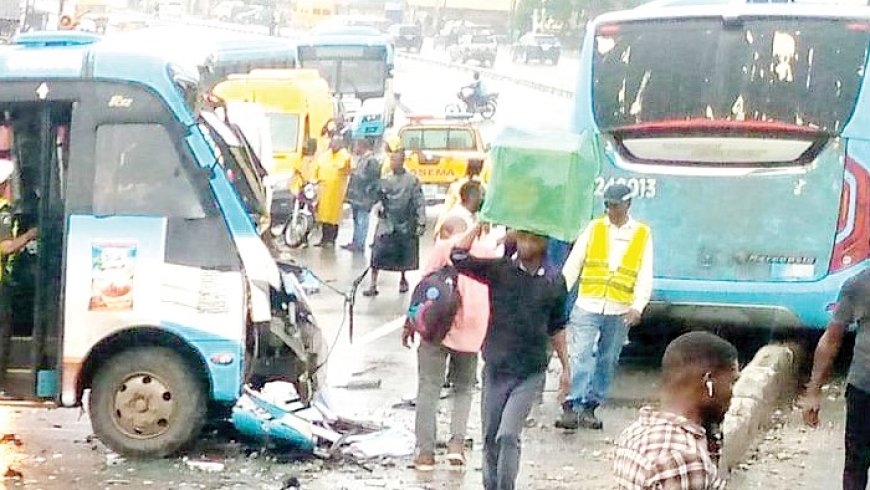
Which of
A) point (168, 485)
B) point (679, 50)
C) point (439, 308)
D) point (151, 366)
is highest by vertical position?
point (679, 50)

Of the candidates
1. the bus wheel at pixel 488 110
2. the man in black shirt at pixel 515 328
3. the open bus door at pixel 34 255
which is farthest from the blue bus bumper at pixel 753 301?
the bus wheel at pixel 488 110

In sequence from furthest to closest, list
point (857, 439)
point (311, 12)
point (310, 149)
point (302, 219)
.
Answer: point (311, 12), point (310, 149), point (302, 219), point (857, 439)

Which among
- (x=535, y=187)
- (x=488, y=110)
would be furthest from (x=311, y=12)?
(x=535, y=187)

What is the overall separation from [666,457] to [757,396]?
5.51 m

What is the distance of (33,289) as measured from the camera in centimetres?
878

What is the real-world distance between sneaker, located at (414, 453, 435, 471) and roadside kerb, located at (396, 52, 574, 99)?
4142cm

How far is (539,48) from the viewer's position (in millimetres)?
62719

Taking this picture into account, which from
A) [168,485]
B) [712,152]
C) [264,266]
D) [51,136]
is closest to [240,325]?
[264,266]

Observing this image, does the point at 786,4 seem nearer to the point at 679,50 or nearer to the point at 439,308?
the point at 679,50

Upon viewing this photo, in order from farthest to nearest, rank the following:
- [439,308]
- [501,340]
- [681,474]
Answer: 1. [439,308]
2. [501,340]
3. [681,474]

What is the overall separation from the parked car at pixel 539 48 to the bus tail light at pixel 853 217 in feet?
164

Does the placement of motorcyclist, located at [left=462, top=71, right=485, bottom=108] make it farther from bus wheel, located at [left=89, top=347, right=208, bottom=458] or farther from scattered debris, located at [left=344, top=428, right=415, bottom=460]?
bus wheel, located at [left=89, top=347, right=208, bottom=458]

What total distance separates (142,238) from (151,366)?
746mm

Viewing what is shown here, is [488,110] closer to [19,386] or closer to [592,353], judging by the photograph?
[592,353]
